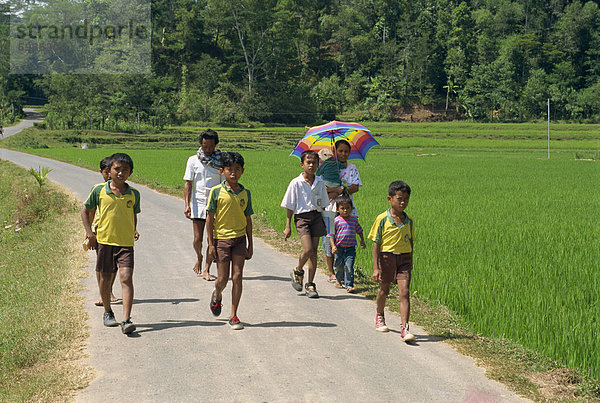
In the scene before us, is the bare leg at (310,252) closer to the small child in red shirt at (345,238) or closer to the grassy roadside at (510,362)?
the small child in red shirt at (345,238)

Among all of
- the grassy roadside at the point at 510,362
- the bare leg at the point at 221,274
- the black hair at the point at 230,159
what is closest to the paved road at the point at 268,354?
the grassy roadside at the point at 510,362

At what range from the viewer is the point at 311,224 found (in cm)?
708

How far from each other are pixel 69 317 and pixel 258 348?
2.15 meters

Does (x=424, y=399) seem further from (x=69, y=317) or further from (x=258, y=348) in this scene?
(x=69, y=317)

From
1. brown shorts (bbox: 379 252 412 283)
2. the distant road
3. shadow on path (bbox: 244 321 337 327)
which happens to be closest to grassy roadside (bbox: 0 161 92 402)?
shadow on path (bbox: 244 321 337 327)

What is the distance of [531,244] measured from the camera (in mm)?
9914

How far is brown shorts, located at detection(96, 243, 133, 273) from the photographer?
5.76 metres

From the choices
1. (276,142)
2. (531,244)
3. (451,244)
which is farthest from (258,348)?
(276,142)

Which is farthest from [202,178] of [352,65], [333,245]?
[352,65]

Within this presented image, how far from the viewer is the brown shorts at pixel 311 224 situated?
7023 mm

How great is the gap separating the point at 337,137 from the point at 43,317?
4.36m

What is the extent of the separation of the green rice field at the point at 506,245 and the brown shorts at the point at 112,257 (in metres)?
3.43

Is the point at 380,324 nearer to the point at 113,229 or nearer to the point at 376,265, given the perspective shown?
the point at 376,265

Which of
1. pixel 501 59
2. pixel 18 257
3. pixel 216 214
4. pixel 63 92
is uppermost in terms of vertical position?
pixel 501 59
